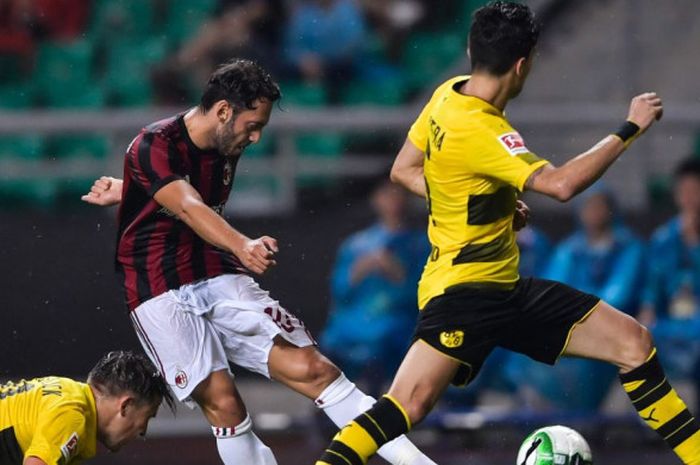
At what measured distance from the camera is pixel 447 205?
624 centimetres

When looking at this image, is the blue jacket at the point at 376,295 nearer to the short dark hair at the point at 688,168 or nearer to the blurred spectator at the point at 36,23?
the short dark hair at the point at 688,168

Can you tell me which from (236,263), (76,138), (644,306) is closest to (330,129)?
(76,138)

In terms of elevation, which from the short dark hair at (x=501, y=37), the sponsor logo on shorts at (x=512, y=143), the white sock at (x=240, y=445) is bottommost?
the white sock at (x=240, y=445)

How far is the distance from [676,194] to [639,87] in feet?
5.67

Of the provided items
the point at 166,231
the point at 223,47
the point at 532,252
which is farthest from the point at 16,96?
the point at 166,231

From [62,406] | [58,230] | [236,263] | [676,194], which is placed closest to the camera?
[62,406]

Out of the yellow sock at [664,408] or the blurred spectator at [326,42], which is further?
the blurred spectator at [326,42]

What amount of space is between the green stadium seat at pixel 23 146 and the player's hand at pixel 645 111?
5.46 metres

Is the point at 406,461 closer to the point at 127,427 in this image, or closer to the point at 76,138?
A: the point at 127,427

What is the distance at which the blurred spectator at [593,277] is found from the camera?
995 centimetres

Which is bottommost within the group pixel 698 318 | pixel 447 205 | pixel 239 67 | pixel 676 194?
pixel 698 318

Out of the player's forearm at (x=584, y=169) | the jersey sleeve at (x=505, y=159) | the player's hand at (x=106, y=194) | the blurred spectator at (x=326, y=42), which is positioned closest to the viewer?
the player's forearm at (x=584, y=169)

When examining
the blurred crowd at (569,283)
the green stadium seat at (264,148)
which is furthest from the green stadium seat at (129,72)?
the blurred crowd at (569,283)

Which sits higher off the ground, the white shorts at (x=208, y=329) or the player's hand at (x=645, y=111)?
the player's hand at (x=645, y=111)
